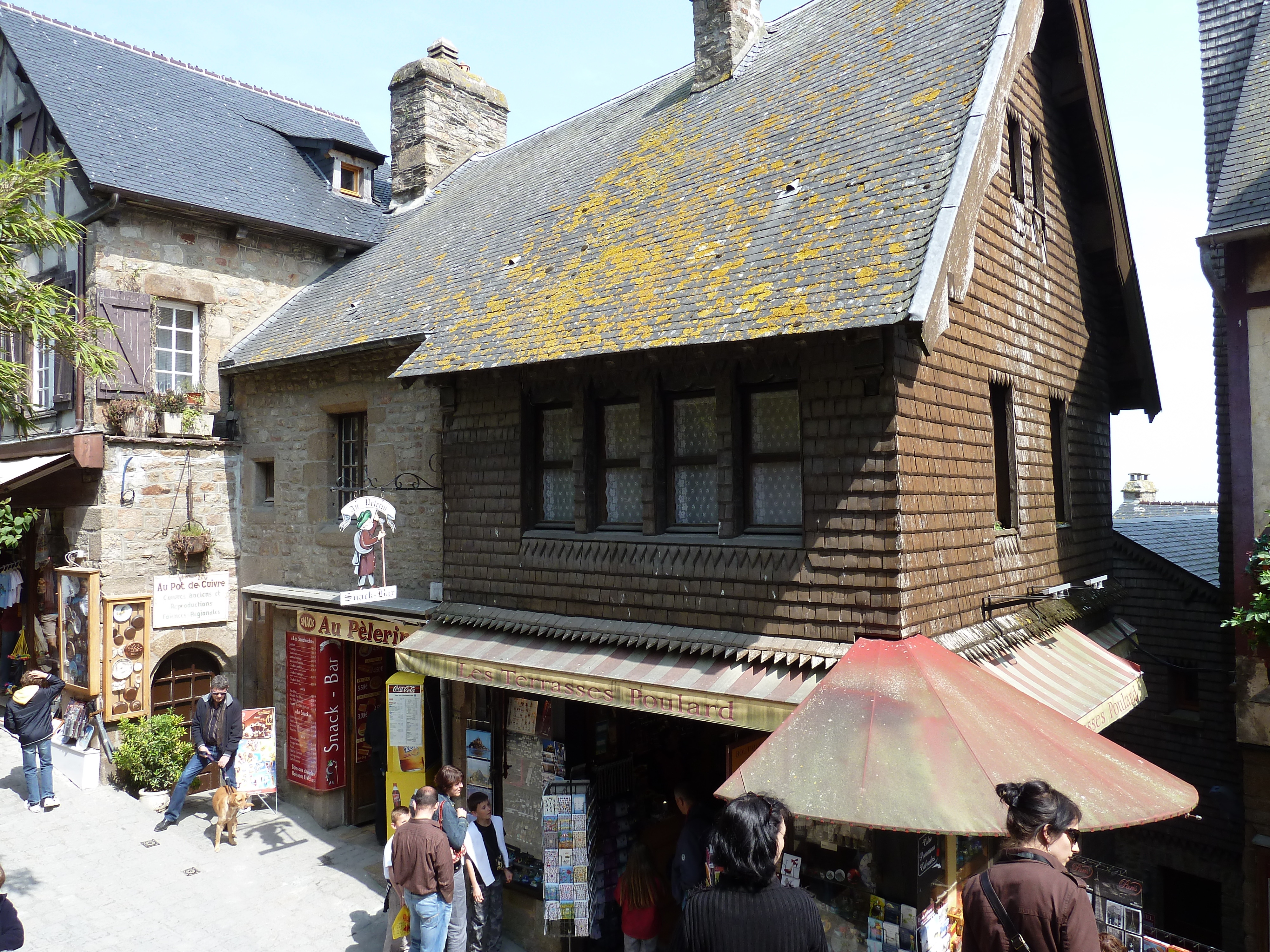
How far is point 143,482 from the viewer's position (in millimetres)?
11555

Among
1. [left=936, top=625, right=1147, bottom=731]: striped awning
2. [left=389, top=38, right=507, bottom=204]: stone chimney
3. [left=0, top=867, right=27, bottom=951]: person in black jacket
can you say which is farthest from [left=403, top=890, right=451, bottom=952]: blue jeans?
[left=389, top=38, right=507, bottom=204]: stone chimney

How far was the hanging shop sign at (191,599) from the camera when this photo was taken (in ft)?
37.8

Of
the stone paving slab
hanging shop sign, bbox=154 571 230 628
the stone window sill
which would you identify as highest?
the stone window sill

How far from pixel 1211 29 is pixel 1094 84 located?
3.67 m

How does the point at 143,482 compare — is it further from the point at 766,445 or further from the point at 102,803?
the point at 766,445

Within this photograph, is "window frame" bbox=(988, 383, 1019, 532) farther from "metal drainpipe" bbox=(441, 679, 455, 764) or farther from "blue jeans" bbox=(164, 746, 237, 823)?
"blue jeans" bbox=(164, 746, 237, 823)

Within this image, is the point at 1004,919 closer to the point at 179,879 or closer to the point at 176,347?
the point at 179,879

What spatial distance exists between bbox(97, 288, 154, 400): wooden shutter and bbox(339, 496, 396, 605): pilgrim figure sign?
4262 mm

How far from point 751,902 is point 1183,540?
531 inches

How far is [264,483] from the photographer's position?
12336 millimetres

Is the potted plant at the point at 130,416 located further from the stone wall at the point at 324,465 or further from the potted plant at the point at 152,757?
the potted plant at the point at 152,757

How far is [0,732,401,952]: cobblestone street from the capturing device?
7.89 meters

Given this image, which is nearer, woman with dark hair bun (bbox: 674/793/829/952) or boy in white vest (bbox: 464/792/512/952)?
woman with dark hair bun (bbox: 674/793/829/952)

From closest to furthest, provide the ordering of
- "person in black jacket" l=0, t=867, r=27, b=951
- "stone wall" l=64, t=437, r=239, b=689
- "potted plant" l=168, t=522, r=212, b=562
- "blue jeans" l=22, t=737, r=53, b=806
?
"person in black jacket" l=0, t=867, r=27, b=951 → "blue jeans" l=22, t=737, r=53, b=806 → "stone wall" l=64, t=437, r=239, b=689 → "potted plant" l=168, t=522, r=212, b=562
